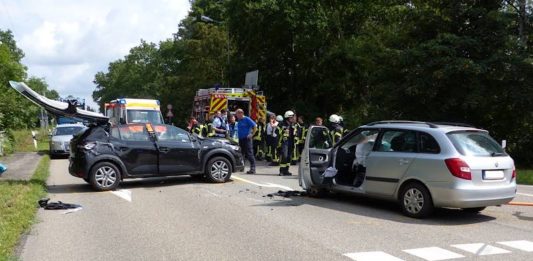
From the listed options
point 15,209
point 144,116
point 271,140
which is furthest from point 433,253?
point 144,116

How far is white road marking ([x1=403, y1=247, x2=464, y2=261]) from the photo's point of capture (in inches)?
242

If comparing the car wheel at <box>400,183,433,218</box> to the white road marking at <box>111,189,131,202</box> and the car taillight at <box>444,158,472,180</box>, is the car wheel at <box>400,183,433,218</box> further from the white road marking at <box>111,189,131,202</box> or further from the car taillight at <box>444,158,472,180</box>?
the white road marking at <box>111,189,131,202</box>

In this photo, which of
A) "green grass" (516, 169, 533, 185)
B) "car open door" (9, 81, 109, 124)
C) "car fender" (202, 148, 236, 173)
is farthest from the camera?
"green grass" (516, 169, 533, 185)

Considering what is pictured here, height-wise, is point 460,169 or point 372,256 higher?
point 460,169

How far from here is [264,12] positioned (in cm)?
2864

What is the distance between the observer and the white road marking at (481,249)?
6.38m

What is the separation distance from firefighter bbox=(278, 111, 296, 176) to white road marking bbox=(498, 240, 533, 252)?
8.16 meters

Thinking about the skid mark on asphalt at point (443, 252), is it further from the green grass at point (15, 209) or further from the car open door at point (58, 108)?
the car open door at point (58, 108)

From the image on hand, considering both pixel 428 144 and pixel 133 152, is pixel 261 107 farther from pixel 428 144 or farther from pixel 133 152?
pixel 428 144

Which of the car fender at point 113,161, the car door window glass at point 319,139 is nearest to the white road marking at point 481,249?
the car door window glass at point 319,139

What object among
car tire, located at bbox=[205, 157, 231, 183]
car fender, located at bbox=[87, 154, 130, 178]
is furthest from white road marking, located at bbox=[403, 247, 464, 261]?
car fender, located at bbox=[87, 154, 130, 178]

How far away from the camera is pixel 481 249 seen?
21.4 ft

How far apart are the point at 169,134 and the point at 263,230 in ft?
18.6

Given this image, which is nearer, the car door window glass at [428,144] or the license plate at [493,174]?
the license plate at [493,174]
